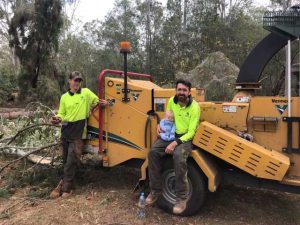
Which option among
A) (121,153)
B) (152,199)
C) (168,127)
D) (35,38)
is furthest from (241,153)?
(35,38)

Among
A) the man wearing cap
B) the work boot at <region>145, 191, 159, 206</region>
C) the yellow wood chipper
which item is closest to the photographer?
the yellow wood chipper

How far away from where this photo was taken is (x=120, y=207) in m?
5.48

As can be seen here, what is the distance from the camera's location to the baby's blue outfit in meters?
5.14

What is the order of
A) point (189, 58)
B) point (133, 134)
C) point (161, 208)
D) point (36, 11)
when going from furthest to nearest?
point (36, 11)
point (189, 58)
point (133, 134)
point (161, 208)

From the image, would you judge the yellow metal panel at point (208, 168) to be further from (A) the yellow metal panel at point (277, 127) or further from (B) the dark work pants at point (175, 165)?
(A) the yellow metal panel at point (277, 127)

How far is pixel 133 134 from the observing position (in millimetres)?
5801

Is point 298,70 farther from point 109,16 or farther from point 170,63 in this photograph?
point 109,16

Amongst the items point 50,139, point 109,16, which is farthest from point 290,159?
point 109,16

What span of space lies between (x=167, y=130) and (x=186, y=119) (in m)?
0.31

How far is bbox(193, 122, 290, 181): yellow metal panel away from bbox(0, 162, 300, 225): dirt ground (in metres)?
0.78

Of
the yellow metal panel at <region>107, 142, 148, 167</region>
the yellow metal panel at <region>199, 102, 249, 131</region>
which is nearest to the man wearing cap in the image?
the yellow metal panel at <region>107, 142, 148, 167</region>

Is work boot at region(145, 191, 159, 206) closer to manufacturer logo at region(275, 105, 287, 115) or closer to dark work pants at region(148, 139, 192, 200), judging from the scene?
dark work pants at region(148, 139, 192, 200)

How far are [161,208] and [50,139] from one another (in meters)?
3.98

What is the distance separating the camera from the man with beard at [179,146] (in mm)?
4859
